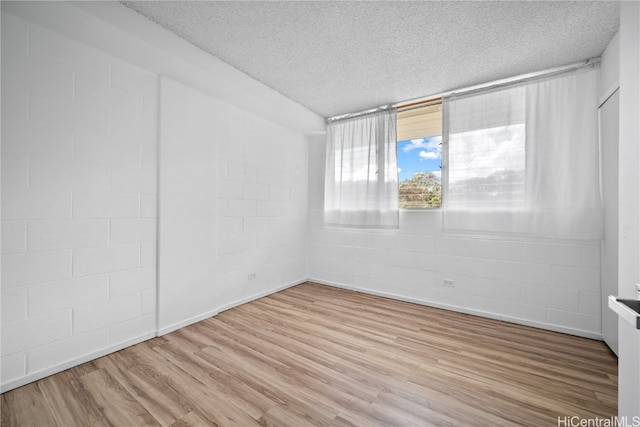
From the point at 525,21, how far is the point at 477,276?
2466 mm

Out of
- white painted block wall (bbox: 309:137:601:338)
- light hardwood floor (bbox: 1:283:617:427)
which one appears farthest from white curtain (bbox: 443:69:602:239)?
light hardwood floor (bbox: 1:283:617:427)

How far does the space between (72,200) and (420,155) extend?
3664mm

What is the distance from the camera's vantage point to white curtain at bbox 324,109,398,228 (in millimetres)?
3650

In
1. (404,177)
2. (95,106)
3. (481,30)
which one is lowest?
(404,177)

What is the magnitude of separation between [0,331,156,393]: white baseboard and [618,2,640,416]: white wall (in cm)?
313

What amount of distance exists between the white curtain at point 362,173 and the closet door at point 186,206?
1792mm

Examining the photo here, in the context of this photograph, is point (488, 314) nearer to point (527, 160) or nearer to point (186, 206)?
point (527, 160)

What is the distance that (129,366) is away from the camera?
2.04 metres

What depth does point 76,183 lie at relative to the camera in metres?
2.04

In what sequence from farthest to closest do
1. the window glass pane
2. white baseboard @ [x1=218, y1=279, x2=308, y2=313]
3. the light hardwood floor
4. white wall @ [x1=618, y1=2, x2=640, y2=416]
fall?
1. the window glass pane
2. white baseboard @ [x1=218, y1=279, x2=308, y2=313]
3. the light hardwood floor
4. white wall @ [x1=618, y1=2, x2=640, y2=416]

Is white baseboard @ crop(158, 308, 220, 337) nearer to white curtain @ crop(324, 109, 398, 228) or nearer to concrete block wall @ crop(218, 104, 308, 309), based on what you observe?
concrete block wall @ crop(218, 104, 308, 309)

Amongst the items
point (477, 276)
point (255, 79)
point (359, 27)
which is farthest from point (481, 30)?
point (477, 276)

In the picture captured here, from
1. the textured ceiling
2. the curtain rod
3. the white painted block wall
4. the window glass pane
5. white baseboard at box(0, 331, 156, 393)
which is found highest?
the textured ceiling

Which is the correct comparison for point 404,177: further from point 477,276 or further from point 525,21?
point 525,21
